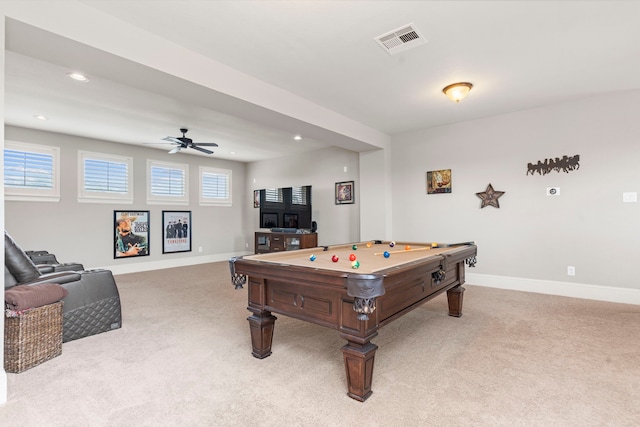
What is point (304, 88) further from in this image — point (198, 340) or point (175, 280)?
point (175, 280)

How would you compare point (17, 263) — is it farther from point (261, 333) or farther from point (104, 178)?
point (104, 178)

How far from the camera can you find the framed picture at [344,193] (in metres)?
6.26

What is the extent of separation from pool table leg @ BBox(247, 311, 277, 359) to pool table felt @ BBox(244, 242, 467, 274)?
44 centimetres

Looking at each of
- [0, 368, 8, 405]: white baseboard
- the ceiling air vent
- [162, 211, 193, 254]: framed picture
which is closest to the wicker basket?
[0, 368, 8, 405]: white baseboard

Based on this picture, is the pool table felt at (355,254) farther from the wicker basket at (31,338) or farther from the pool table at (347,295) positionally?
the wicker basket at (31,338)

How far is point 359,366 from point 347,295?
416mm

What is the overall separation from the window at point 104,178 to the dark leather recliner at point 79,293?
3.44 metres

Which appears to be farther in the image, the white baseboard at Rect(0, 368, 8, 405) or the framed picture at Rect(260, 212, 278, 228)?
the framed picture at Rect(260, 212, 278, 228)

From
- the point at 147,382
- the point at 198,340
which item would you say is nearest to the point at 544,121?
the point at 198,340

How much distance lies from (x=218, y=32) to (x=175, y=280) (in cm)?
416

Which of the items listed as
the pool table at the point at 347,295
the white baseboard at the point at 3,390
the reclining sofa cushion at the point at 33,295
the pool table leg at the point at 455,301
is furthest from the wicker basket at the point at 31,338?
the pool table leg at the point at 455,301

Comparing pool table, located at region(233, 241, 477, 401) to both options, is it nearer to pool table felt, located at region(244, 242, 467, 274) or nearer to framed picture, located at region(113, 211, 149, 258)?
pool table felt, located at region(244, 242, 467, 274)

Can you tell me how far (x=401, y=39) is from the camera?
2.61 metres

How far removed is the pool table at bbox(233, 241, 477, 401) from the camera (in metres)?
1.71
